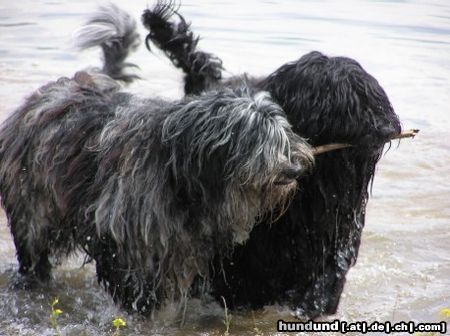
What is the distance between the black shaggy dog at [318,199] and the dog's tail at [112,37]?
1.11 meters

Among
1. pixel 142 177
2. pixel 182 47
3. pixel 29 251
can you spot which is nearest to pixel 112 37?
pixel 182 47

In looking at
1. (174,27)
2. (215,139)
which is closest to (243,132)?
(215,139)

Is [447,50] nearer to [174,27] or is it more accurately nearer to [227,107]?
[174,27]

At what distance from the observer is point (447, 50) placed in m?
11.6

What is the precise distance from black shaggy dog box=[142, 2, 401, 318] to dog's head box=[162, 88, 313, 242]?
0.25 metres

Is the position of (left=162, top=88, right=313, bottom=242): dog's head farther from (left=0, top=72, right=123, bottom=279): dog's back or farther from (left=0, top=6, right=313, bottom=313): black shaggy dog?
(left=0, top=72, right=123, bottom=279): dog's back

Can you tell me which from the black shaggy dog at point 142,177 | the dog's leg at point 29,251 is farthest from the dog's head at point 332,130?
the dog's leg at point 29,251

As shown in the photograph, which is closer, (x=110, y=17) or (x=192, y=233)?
(x=192, y=233)

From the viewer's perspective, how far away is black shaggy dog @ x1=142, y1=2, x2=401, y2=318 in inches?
162

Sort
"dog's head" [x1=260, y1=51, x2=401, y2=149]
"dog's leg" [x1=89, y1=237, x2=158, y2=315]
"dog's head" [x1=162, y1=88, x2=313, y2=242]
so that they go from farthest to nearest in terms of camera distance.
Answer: "dog's leg" [x1=89, y1=237, x2=158, y2=315] → "dog's head" [x1=260, y1=51, x2=401, y2=149] → "dog's head" [x1=162, y1=88, x2=313, y2=242]

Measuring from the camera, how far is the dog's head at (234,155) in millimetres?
3754

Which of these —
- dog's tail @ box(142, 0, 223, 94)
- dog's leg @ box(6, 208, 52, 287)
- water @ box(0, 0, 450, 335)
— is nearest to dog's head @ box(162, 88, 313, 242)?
water @ box(0, 0, 450, 335)

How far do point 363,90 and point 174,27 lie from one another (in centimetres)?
183

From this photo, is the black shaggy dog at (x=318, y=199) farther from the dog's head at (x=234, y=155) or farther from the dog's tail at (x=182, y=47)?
the dog's tail at (x=182, y=47)
